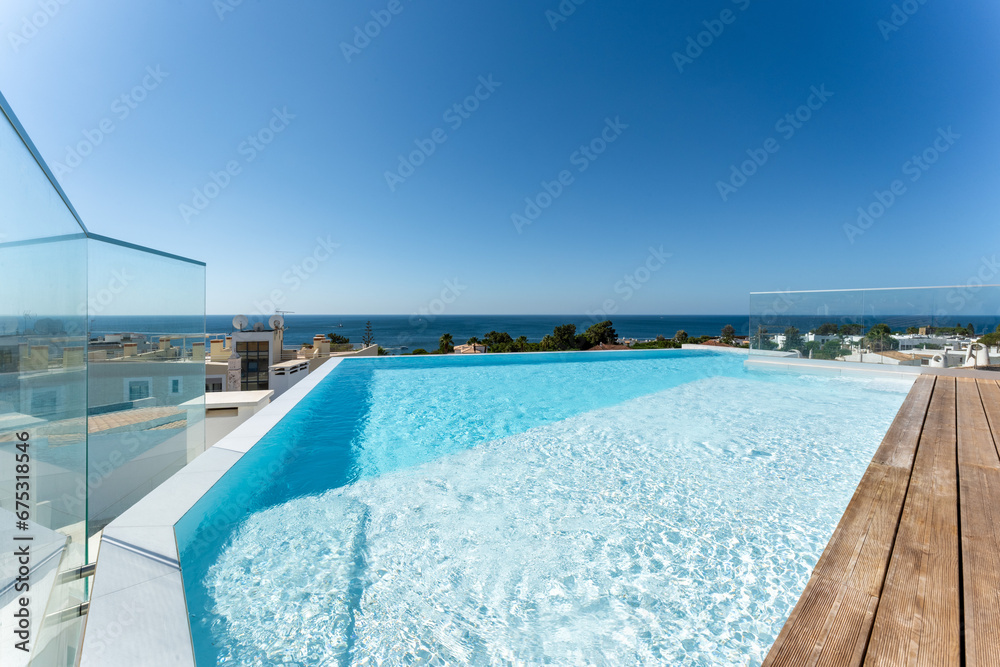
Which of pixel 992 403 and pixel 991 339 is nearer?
pixel 992 403

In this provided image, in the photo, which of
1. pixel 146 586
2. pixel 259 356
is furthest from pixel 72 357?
pixel 259 356

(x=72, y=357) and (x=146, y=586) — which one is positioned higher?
(x=72, y=357)

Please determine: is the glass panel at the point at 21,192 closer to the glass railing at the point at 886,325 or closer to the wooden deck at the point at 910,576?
the wooden deck at the point at 910,576

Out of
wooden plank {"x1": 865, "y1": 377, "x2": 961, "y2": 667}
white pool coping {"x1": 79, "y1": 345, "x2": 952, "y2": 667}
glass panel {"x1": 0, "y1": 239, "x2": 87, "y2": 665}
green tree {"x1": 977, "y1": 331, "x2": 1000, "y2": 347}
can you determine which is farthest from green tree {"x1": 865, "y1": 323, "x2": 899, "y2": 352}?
glass panel {"x1": 0, "y1": 239, "x2": 87, "y2": 665}

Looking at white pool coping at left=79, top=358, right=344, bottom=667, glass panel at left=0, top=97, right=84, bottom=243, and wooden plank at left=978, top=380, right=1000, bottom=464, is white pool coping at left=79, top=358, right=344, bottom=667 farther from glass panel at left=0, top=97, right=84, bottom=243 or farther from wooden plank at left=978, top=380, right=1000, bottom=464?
wooden plank at left=978, top=380, right=1000, bottom=464

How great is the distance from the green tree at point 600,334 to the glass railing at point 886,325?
931cm

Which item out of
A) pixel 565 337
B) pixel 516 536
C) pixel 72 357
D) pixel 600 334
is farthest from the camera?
pixel 600 334

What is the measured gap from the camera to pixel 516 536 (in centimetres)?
205

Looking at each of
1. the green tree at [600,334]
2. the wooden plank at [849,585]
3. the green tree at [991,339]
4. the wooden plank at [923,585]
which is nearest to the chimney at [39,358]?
the wooden plank at [849,585]

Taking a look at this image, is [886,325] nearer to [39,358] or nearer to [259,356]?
[39,358]

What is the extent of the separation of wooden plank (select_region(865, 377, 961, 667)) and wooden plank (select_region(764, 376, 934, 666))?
0.08 ft

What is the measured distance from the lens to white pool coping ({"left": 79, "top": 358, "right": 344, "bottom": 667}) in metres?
1.01

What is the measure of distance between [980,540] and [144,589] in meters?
2.70

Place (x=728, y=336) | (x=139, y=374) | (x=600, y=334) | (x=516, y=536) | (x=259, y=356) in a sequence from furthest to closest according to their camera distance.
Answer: (x=600, y=334) < (x=259, y=356) < (x=728, y=336) < (x=139, y=374) < (x=516, y=536)
